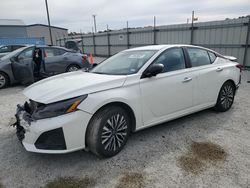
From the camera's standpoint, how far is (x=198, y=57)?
3.87 meters

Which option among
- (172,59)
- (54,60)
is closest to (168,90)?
(172,59)

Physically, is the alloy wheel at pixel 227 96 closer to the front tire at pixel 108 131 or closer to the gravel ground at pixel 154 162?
the gravel ground at pixel 154 162

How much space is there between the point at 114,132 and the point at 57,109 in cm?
81

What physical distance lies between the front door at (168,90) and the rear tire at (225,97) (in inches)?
37.5

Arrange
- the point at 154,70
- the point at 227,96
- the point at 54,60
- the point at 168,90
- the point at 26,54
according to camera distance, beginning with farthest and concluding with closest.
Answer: the point at 54,60 → the point at 26,54 → the point at 227,96 → the point at 168,90 → the point at 154,70

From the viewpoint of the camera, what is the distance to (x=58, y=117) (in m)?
2.39

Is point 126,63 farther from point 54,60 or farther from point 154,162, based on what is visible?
point 54,60

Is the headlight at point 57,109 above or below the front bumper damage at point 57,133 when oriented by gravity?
above

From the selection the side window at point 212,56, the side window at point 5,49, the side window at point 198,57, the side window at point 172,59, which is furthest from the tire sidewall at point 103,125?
the side window at point 5,49

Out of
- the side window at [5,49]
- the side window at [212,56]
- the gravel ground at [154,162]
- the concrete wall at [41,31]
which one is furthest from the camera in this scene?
the concrete wall at [41,31]

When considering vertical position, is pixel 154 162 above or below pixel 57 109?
below

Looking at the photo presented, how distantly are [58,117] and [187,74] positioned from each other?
2.23 metres

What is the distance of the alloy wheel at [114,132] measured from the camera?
2.67 m

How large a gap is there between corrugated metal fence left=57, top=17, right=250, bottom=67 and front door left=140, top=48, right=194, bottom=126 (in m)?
7.16
